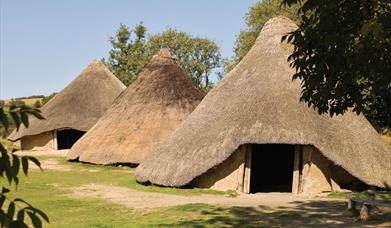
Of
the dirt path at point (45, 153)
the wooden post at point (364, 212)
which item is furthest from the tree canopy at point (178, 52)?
the wooden post at point (364, 212)

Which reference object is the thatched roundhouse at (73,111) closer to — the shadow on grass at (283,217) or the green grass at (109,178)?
the green grass at (109,178)

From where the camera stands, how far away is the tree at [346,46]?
6387mm

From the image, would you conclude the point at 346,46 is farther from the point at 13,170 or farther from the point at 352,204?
the point at 352,204

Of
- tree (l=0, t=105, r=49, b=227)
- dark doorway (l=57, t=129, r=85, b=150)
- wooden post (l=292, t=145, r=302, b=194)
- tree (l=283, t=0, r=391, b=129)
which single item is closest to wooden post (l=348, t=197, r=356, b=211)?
wooden post (l=292, t=145, r=302, b=194)

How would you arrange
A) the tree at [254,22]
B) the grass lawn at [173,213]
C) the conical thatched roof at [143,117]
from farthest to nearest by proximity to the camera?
1. the tree at [254,22]
2. the conical thatched roof at [143,117]
3. the grass lawn at [173,213]

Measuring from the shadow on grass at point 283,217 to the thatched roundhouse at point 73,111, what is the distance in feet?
67.6

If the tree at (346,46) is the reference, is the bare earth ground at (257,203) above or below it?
below

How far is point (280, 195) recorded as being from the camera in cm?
1485

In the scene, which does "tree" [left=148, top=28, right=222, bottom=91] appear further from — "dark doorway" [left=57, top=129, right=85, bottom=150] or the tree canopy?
"dark doorway" [left=57, top=129, right=85, bottom=150]

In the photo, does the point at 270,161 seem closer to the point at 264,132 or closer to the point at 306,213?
the point at 264,132

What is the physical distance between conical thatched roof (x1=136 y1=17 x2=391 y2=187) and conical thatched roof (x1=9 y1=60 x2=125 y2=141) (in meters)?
15.8

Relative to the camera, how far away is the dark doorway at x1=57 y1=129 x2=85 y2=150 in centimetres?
3291

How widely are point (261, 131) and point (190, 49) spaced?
158ft

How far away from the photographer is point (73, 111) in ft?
104
